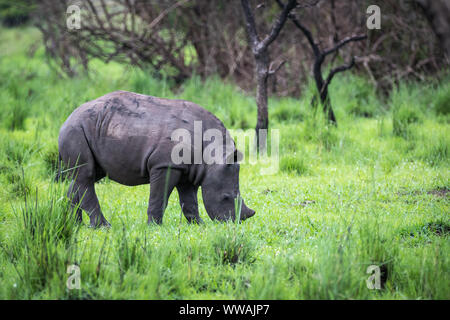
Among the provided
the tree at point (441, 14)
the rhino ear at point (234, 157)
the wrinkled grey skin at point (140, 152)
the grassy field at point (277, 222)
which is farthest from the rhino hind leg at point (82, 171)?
the tree at point (441, 14)

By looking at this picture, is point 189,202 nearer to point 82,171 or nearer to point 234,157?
point 234,157

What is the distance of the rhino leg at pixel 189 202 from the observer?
15.6 ft

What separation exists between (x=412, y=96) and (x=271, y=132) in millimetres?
3227

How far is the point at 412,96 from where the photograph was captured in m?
8.95

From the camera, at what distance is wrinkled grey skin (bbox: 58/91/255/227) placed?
4.36 meters

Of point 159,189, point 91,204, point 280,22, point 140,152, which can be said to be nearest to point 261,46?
point 280,22

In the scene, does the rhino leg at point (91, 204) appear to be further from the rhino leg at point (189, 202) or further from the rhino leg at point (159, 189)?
the rhino leg at point (189, 202)

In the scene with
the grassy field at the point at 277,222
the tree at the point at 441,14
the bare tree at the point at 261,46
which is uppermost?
the bare tree at the point at 261,46

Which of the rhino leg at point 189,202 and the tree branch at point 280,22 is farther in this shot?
the tree branch at point 280,22

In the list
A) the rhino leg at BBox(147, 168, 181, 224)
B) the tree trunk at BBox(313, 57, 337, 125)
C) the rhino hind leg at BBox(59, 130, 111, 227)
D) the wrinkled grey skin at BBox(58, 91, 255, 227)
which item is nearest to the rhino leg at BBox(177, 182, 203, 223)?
the wrinkled grey skin at BBox(58, 91, 255, 227)

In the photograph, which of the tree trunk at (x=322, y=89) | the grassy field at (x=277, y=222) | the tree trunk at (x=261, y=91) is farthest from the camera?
the tree trunk at (x=322, y=89)
